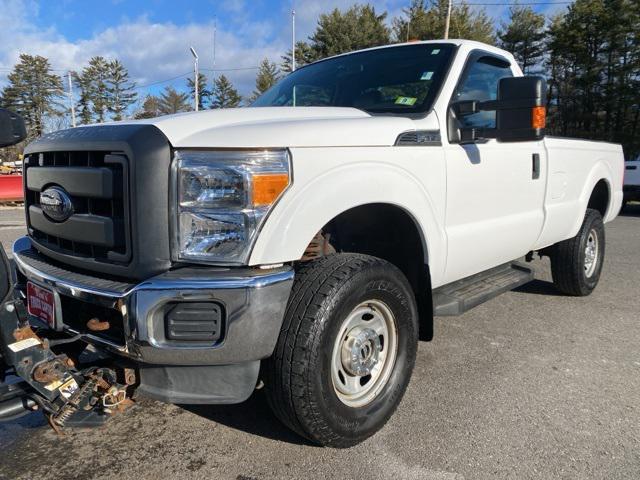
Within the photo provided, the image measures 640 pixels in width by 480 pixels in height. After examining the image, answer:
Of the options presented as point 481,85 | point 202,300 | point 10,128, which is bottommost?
A: point 202,300

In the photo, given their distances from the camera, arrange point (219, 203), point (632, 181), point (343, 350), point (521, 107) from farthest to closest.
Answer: point (632, 181), point (521, 107), point (343, 350), point (219, 203)

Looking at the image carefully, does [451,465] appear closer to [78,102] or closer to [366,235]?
[366,235]

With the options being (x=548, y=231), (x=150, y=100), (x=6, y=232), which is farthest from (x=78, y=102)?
(x=548, y=231)

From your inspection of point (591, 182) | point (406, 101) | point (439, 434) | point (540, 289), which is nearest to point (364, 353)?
point (439, 434)

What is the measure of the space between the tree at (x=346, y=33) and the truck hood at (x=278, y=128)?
125 ft

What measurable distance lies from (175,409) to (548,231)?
127 inches

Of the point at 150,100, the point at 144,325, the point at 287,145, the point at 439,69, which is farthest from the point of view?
the point at 150,100

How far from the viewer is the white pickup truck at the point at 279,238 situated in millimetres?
1969

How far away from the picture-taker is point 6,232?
934 cm

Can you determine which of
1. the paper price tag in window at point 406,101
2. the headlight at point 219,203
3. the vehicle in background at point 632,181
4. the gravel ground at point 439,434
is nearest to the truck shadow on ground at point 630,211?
the vehicle in background at point 632,181

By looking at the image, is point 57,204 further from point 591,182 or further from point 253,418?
point 591,182

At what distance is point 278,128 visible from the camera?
7.01 feet

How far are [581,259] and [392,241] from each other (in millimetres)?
2813

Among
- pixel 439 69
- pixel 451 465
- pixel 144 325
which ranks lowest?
pixel 451 465
